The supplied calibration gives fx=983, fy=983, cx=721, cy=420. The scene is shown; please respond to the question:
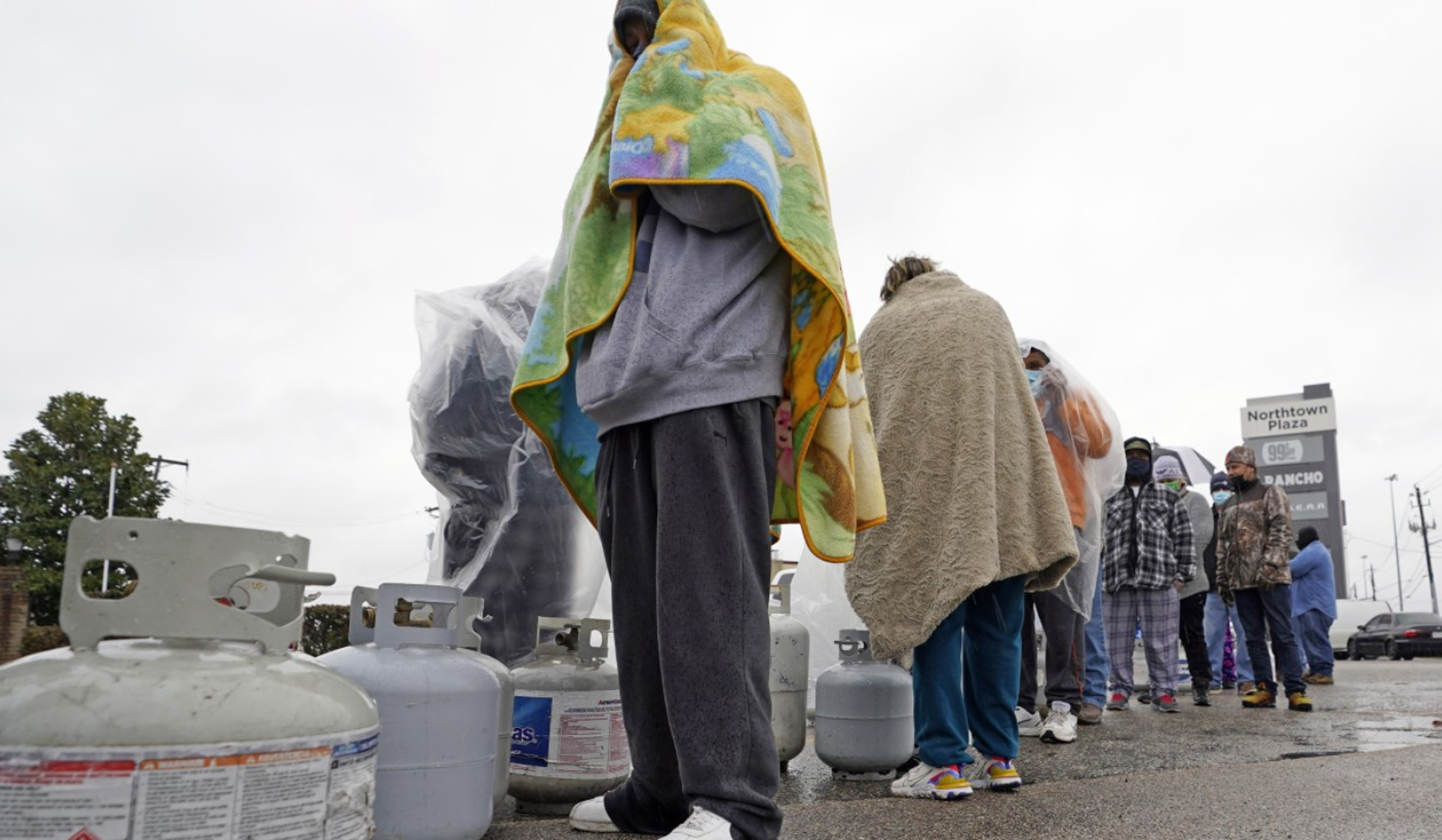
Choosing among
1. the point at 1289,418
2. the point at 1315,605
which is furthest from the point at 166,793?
the point at 1289,418

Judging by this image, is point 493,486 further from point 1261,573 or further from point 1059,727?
Answer: point 1261,573

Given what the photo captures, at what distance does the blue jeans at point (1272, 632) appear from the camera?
21.2 ft

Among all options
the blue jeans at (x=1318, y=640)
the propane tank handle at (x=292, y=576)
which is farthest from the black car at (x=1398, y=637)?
the propane tank handle at (x=292, y=576)

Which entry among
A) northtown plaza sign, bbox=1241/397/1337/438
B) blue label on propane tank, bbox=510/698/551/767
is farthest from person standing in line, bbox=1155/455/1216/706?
northtown plaza sign, bbox=1241/397/1337/438

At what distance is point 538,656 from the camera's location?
9.14ft

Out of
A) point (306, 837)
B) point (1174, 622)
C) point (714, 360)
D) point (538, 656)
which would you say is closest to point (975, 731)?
point (538, 656)

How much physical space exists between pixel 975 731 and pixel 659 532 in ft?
5.82

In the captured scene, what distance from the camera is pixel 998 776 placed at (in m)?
3.07

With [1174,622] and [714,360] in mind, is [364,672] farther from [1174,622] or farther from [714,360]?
[1174,622]

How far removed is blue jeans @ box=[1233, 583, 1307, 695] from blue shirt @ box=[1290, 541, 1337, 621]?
11.1ft

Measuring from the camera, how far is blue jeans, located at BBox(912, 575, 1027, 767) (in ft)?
9.94

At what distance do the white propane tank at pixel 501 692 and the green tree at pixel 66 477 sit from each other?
23.7m

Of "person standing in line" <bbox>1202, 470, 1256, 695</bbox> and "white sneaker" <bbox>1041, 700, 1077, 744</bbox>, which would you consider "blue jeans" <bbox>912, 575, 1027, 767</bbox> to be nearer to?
"white sneaker" <bbox>1041, 700, 1077, 744</bbox>

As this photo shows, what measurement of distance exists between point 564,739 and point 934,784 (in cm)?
115
